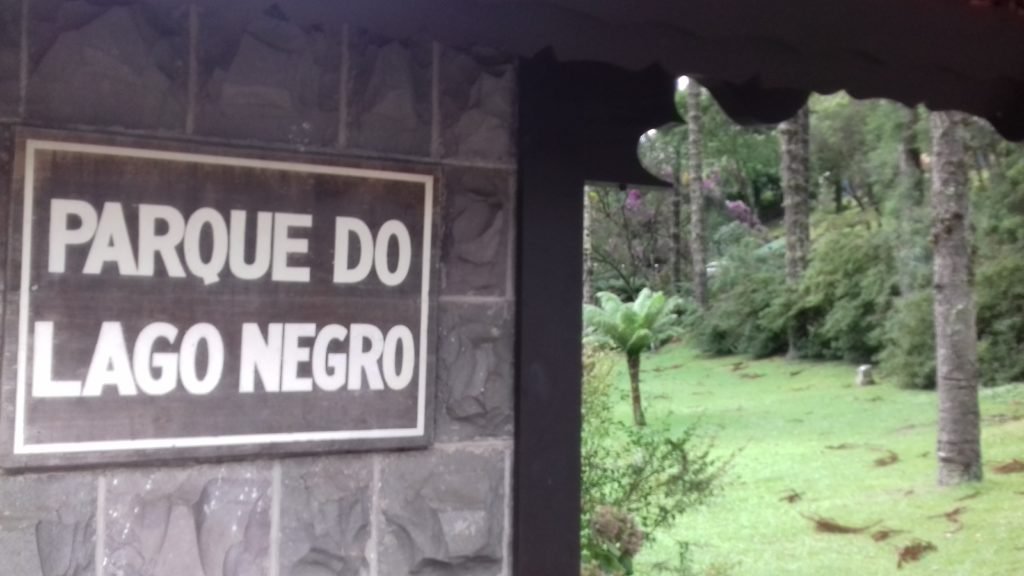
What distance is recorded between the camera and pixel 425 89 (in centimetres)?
317

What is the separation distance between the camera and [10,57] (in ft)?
8.68

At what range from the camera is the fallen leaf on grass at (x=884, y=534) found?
335 inches

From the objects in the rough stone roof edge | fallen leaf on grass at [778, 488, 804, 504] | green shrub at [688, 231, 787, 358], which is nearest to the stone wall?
the rough stone roof edge


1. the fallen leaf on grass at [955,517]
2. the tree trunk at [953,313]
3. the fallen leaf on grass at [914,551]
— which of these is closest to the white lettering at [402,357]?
the fallen leaf on grass at [914,551]

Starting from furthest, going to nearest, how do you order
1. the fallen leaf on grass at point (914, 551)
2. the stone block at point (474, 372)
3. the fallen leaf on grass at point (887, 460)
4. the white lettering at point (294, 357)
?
1. the fallen leaf on grass at point (887, 460)
2. the fallen leaf on grass at point (914, 551)
3. the stone block at point (474, 372)
4. the white lettering at point (294, 357)

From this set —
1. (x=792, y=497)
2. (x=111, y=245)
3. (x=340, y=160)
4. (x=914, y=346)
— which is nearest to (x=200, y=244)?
(x=111, y=245)

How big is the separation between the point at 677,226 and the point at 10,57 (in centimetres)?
2750

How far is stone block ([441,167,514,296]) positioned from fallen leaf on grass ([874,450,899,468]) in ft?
28.5

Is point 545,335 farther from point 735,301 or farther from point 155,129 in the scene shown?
point 735,301

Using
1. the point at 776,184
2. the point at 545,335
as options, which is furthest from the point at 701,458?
the point at 776,184

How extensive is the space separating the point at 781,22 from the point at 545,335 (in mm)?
1029

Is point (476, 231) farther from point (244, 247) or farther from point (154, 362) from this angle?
point (154, 362)

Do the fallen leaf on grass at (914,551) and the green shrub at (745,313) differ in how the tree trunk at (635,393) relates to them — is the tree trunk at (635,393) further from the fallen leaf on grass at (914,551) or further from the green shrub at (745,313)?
the green shrub at (745,313)

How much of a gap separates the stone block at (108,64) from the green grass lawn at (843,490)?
4.93m
